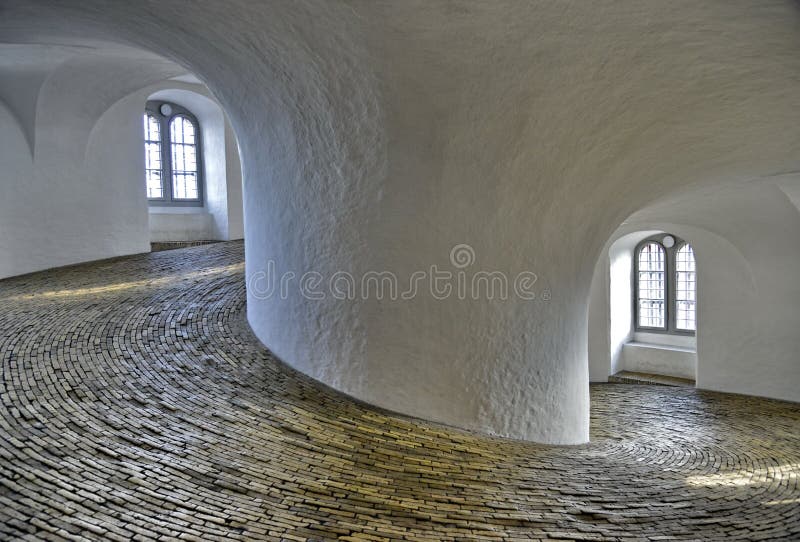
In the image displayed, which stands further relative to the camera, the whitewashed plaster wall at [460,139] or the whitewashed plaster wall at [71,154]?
the whitewashed plaster wall at [71,154]

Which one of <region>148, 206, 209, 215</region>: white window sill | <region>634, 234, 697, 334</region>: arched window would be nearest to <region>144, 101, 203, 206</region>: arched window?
<region>148, 206, 209, 215</region>: white window sill

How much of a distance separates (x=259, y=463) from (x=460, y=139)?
2919 mm

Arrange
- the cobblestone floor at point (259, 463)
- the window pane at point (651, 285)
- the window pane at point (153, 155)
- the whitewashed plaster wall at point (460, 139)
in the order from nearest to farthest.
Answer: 1. the cobblestone floor at point (259, 463)
2. the whitewashed plaster wall at point (460, 139)
3. the window pane at point (153, 155)
4. the window pane at point (651, 285)

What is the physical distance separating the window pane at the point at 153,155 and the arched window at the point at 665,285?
12216mm

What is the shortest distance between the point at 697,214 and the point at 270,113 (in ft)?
26.1

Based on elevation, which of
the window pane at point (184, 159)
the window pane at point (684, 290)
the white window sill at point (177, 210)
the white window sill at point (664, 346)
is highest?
the window pane at point (184, 159)

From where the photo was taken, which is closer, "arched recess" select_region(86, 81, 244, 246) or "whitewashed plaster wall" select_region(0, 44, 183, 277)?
"whitewashed plaster wall" select_region(0, 44, 183, 277)

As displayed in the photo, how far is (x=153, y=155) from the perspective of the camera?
13508mm

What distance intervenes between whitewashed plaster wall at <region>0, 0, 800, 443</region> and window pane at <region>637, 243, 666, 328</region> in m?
8.83

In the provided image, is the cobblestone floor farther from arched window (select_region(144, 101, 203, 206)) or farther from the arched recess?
arched window (select_region(144, 101, 203, 206))

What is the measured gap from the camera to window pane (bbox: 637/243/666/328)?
14.8 m

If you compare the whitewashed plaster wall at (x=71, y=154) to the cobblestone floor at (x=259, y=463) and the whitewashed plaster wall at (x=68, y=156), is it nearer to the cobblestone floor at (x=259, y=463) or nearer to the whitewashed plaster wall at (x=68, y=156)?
the whitewashed plaster wall at (x=68, y=156)

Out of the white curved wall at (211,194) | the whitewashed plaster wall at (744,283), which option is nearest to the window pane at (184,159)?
the white curved wall at (211,194)

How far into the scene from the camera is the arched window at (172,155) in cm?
1348
